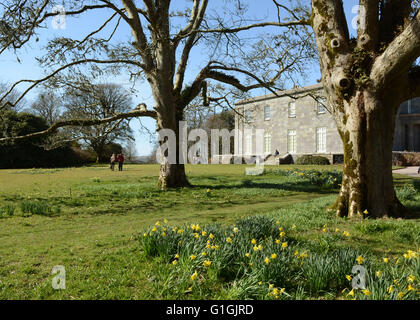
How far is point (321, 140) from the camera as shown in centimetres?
3425

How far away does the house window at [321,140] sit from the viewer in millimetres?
33844

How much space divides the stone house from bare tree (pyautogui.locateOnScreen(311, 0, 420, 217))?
24.1 m

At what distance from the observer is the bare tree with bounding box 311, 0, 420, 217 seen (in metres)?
6.53

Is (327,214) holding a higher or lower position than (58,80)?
lower

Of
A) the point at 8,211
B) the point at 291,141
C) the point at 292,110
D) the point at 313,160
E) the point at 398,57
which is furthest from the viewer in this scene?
the point at 291,141

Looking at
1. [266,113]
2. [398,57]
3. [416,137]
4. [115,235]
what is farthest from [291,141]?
[115,235]

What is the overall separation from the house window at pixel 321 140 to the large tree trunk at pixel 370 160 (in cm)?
2844

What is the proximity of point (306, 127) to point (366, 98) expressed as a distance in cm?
3032

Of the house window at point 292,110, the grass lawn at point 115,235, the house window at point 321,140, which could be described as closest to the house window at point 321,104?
the house window at point 321,140

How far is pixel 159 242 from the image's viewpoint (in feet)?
13.6

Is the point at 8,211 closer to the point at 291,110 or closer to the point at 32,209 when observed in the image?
the point at 32,209
